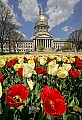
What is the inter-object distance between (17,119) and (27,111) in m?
0.16

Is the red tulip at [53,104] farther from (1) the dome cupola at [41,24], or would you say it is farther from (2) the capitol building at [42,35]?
(1) the dome cupola at [41,24]

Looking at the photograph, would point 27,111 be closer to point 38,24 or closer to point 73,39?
point 73,39

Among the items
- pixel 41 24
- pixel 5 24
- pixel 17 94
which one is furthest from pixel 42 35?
pixel 17 94

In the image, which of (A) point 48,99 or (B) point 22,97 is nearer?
(A) point 48,99

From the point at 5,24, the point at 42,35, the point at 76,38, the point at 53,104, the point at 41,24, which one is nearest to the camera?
the point at 53,104

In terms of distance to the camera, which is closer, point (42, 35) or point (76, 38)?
point (76, 38)

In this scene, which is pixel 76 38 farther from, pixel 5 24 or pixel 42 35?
pixel 5 24

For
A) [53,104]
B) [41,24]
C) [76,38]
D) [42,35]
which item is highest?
[41,24]

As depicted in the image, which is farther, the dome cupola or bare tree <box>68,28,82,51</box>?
the dome cupola

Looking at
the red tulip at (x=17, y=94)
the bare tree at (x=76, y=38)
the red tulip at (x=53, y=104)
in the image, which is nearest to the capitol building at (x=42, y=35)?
the bare tree at (x=76, y=38)

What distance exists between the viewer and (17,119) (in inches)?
65.5

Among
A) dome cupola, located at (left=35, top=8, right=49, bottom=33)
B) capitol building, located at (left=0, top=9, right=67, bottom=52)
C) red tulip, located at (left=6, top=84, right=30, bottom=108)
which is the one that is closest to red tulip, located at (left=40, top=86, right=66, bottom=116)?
red tulip, located at (left=6, top=84, right=30, bottom=108)

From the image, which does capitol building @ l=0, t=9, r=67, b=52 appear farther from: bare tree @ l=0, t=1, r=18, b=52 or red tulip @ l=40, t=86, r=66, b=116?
red tulip @ l=40, t=86, r=66, b=116

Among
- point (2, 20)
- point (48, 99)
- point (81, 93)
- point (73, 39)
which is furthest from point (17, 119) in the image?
point (73, 39)
